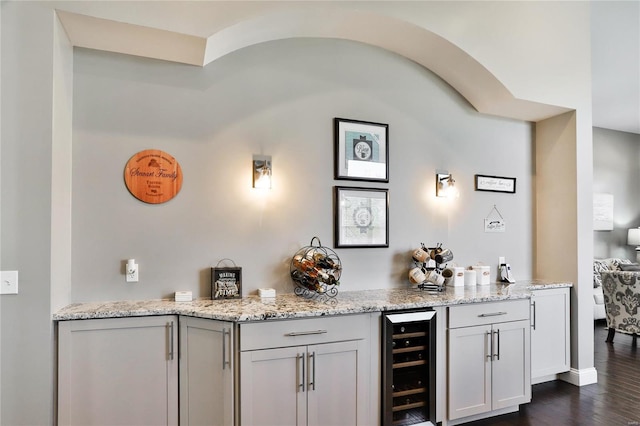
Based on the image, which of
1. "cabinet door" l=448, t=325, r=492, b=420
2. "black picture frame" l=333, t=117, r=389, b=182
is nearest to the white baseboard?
"cabinet door" l=448, t=325, r=492, b=420

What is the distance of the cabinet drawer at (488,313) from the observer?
2.73 m

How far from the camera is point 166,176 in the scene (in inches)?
104

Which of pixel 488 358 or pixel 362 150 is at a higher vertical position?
pixel 362 150

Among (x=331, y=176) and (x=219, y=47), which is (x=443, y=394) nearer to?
(x=331, y=176)

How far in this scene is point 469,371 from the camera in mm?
2754

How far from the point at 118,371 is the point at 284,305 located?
990 mm

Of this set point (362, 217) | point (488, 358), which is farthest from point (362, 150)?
point (488, 358)

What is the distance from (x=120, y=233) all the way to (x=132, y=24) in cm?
125

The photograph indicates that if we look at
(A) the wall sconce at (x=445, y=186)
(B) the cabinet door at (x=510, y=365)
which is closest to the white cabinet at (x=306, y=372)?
(B) the cabinet door at (x=510, y=365)

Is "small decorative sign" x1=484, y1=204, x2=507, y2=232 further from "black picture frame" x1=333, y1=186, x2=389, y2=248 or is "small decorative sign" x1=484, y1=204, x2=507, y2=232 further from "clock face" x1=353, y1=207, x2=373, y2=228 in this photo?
"clock face" x1=353, y1=207, x2=373, y2=228

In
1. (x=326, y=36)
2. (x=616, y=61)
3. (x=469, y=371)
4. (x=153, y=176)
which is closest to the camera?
(x=153, y=176)

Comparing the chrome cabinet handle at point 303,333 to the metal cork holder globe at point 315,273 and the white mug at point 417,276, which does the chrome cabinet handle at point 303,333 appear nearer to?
the metal cork holder globe at point 315,273

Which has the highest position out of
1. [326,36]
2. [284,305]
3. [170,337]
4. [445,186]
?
[326,36]

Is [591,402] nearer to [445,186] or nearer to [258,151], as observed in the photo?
[445,186]
